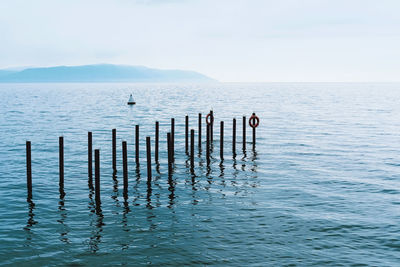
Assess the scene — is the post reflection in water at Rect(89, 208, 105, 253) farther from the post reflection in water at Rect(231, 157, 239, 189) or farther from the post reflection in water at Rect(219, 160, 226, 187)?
the post reflection in water at Rect(219, 160, 226, 187)

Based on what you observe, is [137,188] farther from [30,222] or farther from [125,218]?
[30,222]

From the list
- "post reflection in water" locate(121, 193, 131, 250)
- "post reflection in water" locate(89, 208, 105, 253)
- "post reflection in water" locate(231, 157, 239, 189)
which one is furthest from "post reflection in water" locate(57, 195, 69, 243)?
"post reflection in water" locate(231, 157, 239, 189)

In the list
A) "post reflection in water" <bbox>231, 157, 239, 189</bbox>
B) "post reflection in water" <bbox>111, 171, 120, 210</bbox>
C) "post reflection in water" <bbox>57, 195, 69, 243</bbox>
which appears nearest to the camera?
"post reflection in water" <bbox>57, 195, 69, 243</bbox>

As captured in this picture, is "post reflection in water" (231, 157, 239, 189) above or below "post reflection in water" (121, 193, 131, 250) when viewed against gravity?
above

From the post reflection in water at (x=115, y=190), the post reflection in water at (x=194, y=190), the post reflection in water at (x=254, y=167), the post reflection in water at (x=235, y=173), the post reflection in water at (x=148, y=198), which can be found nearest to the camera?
the post reflection in water at (x=148, y=198)

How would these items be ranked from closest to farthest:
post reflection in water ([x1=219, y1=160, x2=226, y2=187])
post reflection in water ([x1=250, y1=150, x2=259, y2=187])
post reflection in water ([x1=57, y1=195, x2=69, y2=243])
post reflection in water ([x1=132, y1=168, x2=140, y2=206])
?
post reflection in water ([x1=57, y1=195, x2=69, y2=243]), post reflection in water ([x1=132, y1=168, x2=140, y2=206]), post reflection in water ([x1=219, y1=160, x2=226, y2=187]), post reflection in water ([x1=250, y1=150, x2=259, y2=187])

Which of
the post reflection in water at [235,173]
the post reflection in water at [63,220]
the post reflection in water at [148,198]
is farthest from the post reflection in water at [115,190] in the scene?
the post reflection in water at [235,173]

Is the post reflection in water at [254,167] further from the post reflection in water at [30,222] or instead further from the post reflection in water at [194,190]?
the post reflection in water at [30,222]

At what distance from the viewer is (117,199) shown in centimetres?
2120

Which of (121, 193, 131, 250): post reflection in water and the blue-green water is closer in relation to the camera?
the blue-green water

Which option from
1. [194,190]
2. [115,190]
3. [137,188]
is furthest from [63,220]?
[194,190]

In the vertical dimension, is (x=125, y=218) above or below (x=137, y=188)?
below

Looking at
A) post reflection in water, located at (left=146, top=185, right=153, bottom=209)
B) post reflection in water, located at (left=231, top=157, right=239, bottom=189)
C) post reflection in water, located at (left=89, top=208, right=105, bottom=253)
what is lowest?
post reflection in water, located at (left=89, top=208, right=105, bottom=253)

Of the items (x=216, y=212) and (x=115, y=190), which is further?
(x=115, y=190)
